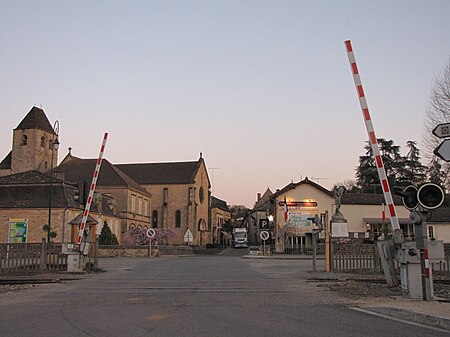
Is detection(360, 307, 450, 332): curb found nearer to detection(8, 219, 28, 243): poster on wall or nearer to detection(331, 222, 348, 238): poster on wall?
detection(331, 222, 348, 238): poster on wall

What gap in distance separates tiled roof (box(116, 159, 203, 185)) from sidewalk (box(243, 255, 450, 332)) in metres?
77.7

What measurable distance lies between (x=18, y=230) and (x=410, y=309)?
155ft

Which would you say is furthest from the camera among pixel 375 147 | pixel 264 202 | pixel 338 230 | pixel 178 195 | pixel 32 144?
pixel 264 202

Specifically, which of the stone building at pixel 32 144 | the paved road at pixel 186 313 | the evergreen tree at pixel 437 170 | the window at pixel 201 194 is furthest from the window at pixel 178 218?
the paved road at pixel 186 313

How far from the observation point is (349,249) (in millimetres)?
21766

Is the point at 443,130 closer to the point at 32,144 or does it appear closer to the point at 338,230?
the point at 338,230

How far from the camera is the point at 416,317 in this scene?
9.03 m

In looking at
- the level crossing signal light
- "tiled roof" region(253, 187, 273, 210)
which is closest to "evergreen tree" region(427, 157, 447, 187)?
the level crossing signal light

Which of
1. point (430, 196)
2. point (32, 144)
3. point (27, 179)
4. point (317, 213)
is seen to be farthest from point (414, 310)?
point (32, 144)

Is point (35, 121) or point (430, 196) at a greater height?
point (35, 121)

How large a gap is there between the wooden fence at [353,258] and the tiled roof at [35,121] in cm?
6817

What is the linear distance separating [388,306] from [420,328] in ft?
→ 7.22

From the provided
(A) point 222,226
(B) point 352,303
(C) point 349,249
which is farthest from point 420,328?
(A) point 222,226

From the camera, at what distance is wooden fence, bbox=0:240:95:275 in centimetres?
2063
